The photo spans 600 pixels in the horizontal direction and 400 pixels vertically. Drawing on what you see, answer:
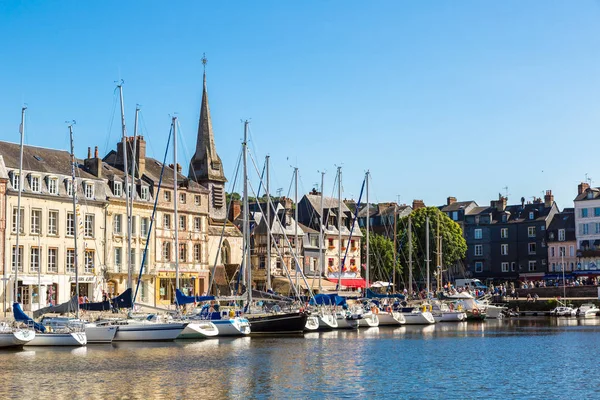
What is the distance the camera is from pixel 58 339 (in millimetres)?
45688

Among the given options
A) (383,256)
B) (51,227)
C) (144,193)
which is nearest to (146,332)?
(51,227)

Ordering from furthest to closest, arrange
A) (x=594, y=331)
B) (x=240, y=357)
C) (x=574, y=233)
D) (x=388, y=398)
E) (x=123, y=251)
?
(x=574, y=233) → (x=123, y=251) → (x=594, y=331) → (x=240, y=357) → (x=388, y=398)

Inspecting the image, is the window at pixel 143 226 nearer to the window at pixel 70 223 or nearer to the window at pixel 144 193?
the window at pixel 144 193

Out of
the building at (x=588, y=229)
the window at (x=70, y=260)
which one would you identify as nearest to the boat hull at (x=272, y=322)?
the window at (x=70, y=260)

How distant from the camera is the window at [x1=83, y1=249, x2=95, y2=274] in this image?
68062mm

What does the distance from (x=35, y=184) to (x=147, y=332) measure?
19.9 metres

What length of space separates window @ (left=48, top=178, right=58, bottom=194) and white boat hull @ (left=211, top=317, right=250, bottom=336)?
65.1 ft

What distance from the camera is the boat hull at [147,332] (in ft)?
164

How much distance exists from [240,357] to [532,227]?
82.2 meters

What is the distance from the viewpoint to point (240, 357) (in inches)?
1634

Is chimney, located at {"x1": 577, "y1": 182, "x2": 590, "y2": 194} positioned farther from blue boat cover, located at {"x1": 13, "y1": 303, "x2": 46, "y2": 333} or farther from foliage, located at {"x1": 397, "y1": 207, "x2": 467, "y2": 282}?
blue boat cover, located at {"x1": 13, "y1": 303, "x2": 46, "y2": 333}

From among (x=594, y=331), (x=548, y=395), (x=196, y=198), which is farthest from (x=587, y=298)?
(x=548, y=395)

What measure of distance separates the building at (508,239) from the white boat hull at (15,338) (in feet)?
272

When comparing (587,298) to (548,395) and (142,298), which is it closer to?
(142,298)
